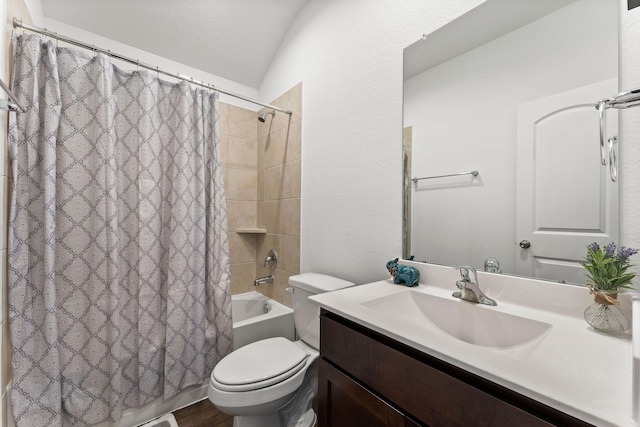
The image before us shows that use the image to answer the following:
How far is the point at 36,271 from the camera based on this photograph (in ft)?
3.92

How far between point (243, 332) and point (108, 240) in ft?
3.09

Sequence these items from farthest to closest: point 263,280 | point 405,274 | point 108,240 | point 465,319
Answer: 1. point 263,280
2. point 108,240
3. point 405,274
4. point 465,319

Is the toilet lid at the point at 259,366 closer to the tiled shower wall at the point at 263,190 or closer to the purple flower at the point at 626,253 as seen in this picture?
the tiled shower wall at the point at 263,190

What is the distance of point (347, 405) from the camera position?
2.53 ft

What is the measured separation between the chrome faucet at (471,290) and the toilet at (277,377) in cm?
60

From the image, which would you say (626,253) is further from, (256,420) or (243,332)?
(243,332)

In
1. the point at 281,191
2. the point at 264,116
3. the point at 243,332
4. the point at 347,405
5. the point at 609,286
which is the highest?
the point at 264,116

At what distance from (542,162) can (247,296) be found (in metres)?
2.13

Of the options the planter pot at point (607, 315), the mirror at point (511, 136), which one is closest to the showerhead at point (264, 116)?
the mirror at point (511, 136)

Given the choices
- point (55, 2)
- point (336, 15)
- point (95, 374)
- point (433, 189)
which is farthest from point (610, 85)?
point (55, 2)

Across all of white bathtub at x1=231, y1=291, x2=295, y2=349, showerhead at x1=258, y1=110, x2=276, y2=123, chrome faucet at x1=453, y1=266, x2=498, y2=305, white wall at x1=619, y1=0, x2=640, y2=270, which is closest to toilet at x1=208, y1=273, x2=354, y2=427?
white bathtub at x1=231, y1=291, x2=295, y2=349

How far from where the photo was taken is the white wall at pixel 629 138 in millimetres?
701

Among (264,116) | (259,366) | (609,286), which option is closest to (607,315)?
(609,286)

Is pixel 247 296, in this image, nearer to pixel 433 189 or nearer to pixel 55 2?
pixel 433 189
